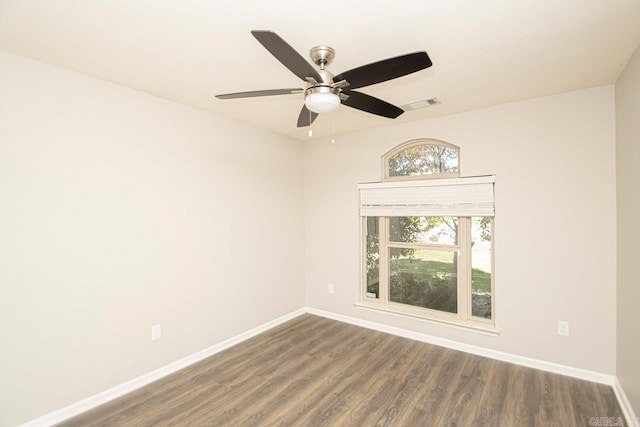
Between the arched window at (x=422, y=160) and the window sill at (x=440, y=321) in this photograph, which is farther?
the arched window at (x=422, y=160)

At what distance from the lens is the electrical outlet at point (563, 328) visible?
2766 mm

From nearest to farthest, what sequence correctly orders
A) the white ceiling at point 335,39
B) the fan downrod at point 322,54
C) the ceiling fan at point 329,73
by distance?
1. the ceiling fan at point 329,73
2. the white ceiling at point 335,39
3. the fan downrod at point 322,54

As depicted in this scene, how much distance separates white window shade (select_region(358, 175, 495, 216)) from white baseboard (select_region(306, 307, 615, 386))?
4.51ft

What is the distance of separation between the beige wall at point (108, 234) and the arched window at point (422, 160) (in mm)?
1685

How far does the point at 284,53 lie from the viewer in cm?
143

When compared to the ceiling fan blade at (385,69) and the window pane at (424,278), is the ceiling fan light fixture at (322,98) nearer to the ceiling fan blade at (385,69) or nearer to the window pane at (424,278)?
the ceiling fan blade at (385,69)

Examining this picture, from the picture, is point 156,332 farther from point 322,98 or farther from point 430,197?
point 430,197

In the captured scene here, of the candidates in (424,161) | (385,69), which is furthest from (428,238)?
(385,69)

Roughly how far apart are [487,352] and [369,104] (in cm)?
274

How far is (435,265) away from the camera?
357 centimetres

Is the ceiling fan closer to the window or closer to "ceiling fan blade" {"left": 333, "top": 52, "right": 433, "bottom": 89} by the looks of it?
"ceiling fan blade" {"left": 333, "top": 52, "right": 433, "bottom": 89}

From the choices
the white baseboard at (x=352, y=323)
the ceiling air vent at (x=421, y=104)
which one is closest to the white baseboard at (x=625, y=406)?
the white baseboard at (x=352, y=323)

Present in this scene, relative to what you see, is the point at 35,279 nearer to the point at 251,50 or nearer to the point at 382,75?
the point at 251,50

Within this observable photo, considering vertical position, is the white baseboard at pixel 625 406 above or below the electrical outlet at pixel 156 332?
below
